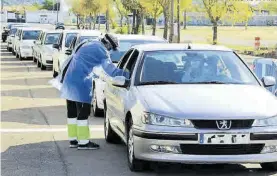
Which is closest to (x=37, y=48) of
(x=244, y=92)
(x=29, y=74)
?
(x=29, y=74)

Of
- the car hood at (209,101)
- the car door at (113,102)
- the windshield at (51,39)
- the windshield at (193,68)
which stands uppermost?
the windshield at (193,68)

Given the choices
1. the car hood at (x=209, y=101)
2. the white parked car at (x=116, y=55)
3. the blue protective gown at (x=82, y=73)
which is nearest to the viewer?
the car hood at (x=209, y=101)

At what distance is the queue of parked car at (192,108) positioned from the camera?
7.14 m

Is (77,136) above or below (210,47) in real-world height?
below

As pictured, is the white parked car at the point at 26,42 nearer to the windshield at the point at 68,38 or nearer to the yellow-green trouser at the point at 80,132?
the windshield at the point at 68,38

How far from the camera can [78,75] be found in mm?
9523

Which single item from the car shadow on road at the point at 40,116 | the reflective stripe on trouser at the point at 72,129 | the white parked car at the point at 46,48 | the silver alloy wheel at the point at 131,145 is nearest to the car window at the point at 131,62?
the reflective stripe on trouser at the point at 72,129

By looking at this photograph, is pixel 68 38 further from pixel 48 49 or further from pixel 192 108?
pixel 192 108

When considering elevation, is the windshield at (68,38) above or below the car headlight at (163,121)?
below

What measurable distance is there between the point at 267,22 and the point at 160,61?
394ft

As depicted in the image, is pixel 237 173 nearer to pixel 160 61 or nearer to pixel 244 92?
pixel 244 92

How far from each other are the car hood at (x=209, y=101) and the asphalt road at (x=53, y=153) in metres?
0.88

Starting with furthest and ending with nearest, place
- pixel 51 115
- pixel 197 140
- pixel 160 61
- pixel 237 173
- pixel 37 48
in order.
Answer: pixel 37 48 → pixel 51 115 → pixel 160 61 → pixel 237 173 → pixel 197 140

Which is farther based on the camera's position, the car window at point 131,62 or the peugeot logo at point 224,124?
the car window at point 131,62
